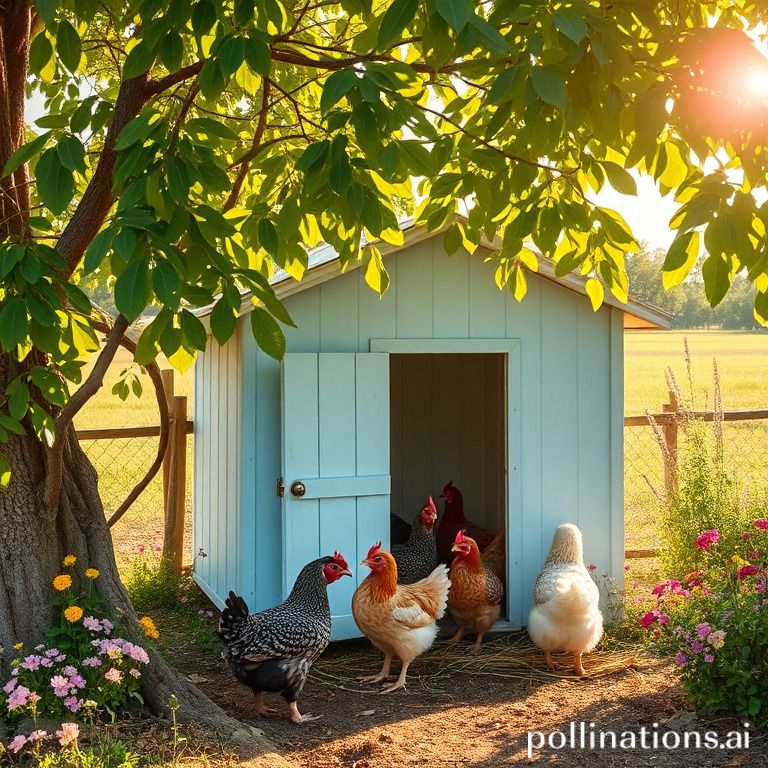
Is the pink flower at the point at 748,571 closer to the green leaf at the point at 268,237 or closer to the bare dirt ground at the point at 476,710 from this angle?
the bare dirt ground at the point at 476,710

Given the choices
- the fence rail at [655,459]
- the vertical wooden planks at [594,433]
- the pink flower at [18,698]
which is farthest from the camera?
the fence rail at [655,459]

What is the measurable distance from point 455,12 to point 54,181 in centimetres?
145

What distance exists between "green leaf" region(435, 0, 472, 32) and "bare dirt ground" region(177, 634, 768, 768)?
11.4 ft

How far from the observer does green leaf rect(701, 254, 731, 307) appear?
102 inches

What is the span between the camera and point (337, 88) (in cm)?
245

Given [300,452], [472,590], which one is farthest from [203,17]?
[472,590]

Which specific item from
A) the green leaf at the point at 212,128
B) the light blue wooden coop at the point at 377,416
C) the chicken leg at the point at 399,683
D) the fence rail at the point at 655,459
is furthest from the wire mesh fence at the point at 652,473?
the green leaf at the point at 212,128

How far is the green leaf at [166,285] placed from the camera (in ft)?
7.93

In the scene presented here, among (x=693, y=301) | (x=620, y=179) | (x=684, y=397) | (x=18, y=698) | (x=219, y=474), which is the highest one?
(x=693, y=301)

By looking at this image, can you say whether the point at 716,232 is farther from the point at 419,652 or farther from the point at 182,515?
the point at 182,515

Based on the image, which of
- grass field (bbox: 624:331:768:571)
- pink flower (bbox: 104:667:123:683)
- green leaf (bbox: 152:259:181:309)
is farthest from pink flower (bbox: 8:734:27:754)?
grass field (bbox: 624:331:768:571)

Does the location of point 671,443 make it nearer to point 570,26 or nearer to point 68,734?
point 68,734

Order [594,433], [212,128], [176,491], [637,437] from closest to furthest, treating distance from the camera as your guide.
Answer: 1. [212,128]
2. [594,433]
3. [176,491]
4. [637,437]

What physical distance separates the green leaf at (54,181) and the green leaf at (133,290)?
55cm
